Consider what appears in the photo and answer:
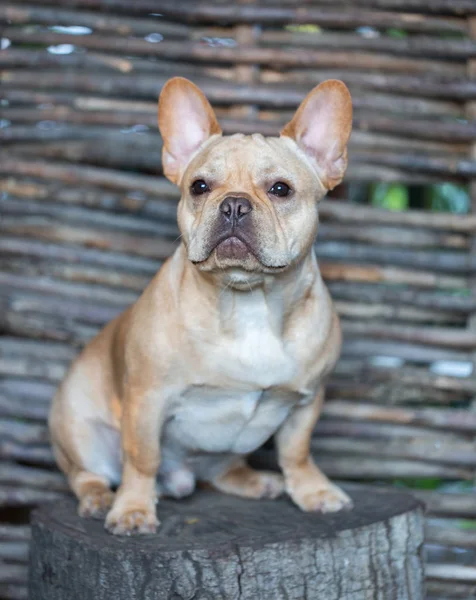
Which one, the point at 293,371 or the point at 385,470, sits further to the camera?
the point at 385,470

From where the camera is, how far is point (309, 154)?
2371 millimetres

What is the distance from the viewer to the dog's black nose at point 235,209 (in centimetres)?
200

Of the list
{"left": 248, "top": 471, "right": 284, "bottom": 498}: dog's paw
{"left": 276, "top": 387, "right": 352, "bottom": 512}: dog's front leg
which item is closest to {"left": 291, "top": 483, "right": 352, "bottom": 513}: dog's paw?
{"left": 276, "top": 387, "right": 352, "bottom": 512}: dog's front leg

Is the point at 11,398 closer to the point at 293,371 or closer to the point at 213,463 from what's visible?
the point at 213,463

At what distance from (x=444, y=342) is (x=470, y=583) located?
80 cm

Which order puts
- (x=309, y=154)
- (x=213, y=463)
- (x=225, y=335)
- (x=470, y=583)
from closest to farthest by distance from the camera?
(x=225, y=335) < (x=309, y=154) < (x=213, y=463) < (x=470, y=583)

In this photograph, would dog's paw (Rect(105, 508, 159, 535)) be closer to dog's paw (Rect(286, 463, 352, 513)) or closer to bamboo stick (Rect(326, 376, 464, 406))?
dog's paw (Rect(286, 463, 352, 513))

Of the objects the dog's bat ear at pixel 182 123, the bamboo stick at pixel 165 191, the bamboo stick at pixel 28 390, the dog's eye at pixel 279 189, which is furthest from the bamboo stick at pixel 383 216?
the bamboo stick at pixel 28 390

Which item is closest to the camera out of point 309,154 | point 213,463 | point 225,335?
point 225,335

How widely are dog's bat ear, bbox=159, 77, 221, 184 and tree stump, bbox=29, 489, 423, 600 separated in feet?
3.10

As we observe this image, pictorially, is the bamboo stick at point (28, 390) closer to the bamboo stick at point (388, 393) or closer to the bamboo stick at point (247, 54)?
the bamboo stick at point (388, 393)

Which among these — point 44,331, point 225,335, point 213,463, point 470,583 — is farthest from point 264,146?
point 470,583

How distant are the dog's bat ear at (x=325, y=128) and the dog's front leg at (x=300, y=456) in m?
0.61

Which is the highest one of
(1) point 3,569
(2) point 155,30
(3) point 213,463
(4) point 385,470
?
(2) point 155,30
